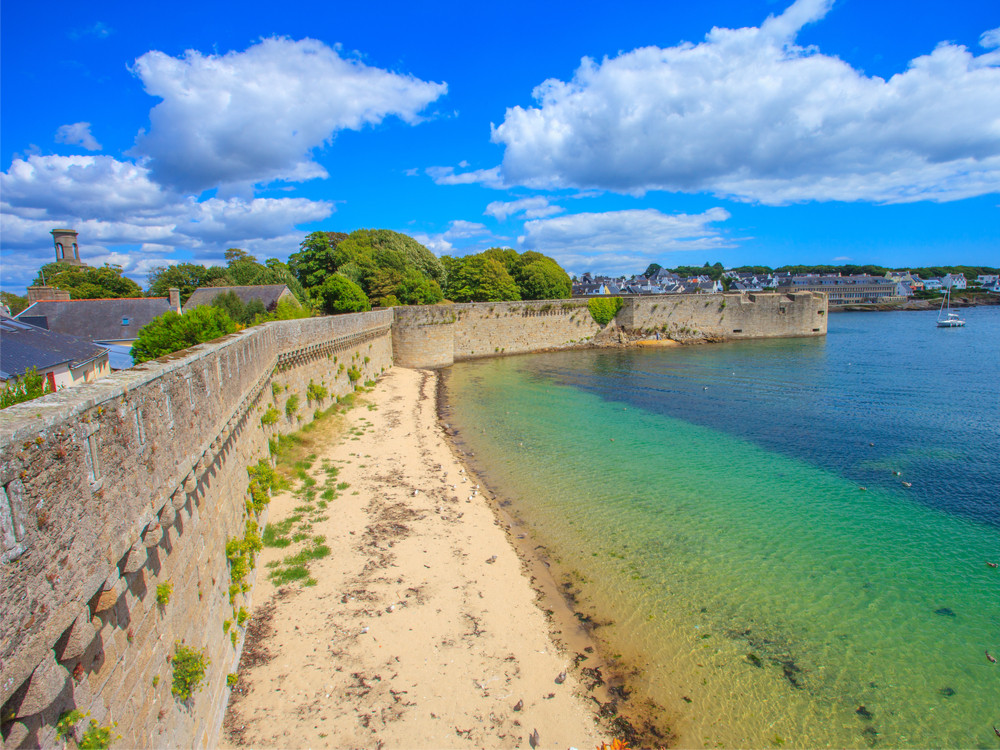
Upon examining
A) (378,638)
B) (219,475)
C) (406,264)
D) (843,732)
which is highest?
(406,264)

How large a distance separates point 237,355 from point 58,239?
5312cm

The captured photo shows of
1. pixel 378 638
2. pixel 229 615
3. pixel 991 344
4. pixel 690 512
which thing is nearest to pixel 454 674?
pixel 378 638

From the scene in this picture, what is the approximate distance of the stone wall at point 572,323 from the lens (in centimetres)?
3222

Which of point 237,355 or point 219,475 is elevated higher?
point 237,355

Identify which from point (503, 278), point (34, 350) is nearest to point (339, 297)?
point (503, 278)

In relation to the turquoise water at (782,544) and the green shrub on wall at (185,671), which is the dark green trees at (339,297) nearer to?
the turquoise water at (782,544)

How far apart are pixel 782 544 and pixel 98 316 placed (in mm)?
27604

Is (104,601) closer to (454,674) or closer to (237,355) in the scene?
(454,674)

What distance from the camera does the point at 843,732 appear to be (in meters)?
5.54

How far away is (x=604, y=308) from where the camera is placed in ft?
140

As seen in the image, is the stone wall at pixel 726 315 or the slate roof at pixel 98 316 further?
the stone wall at pixel 726 315

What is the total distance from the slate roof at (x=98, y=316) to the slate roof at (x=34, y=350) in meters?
8.43

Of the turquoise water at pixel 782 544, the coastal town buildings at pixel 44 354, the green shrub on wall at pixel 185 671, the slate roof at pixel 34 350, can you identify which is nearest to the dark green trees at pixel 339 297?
the turquoise water at pixel 782 544

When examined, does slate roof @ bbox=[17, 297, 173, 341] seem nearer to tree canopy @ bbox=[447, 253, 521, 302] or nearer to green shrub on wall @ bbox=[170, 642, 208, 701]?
green shrub on wall @ bbox=[170, 642, 208, 701]
